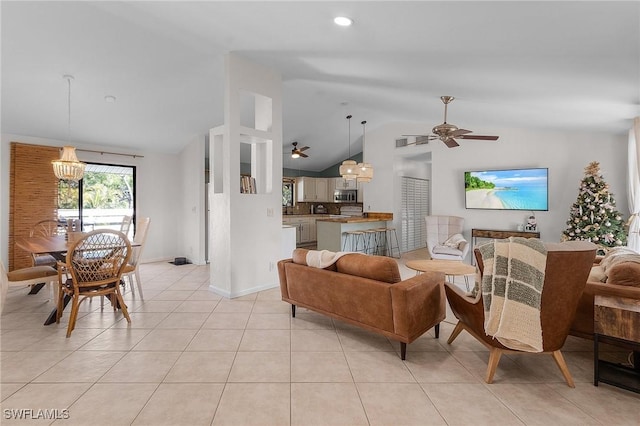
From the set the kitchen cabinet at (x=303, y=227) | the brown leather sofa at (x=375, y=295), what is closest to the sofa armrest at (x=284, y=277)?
the brown leather sofa at (x=375, y=295)

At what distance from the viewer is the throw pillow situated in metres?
5.82

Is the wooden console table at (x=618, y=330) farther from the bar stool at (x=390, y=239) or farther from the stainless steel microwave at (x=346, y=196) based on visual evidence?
the stainless steel microwave at (x=346, y=196)

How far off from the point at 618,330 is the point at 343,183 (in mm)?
7820

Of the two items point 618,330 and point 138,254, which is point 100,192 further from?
point 618,330

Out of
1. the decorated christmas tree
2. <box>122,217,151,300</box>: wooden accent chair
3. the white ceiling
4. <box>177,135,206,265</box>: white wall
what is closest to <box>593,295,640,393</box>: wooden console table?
the white ceiling

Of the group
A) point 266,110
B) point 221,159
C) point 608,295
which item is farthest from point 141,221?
point 608,295

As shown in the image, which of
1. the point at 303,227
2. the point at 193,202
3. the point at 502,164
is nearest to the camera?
the point at 502,164

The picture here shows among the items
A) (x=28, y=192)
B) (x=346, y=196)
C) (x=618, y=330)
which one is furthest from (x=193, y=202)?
(x=618, y=330)

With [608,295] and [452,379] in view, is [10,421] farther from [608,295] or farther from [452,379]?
[608,295]

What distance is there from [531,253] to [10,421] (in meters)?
3.28

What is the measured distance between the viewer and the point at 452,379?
88.0 inches

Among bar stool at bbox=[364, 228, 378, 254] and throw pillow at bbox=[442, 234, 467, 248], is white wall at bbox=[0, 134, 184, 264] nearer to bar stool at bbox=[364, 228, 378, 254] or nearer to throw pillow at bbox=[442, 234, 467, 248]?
bar stool at bbox=[364, 228, 378, 254]

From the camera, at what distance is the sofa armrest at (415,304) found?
7.80 feet

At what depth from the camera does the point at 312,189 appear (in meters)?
9.64
